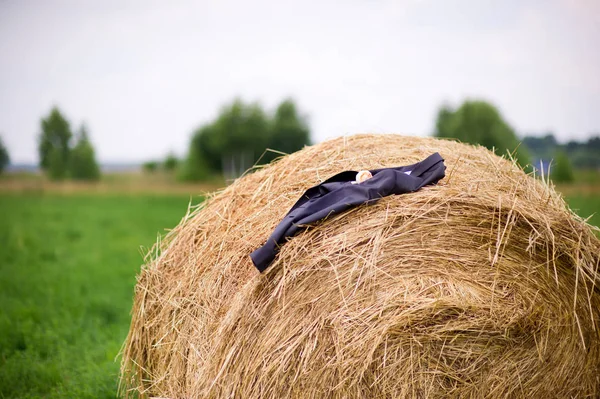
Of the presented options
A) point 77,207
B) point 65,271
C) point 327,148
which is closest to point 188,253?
point 327,148

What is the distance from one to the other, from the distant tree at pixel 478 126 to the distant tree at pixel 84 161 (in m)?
19.9

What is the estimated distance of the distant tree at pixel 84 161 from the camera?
101 ft

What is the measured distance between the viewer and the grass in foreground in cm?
598

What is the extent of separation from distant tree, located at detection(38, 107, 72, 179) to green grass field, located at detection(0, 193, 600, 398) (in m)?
6.98

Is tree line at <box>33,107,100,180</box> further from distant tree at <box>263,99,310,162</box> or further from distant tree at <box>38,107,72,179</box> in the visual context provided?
distant tree at <box>263,99,310,162</box>

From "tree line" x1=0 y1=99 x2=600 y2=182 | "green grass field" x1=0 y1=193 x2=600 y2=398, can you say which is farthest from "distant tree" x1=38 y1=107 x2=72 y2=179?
"green grass field" x1=0 y1=193 x2=600 y2=398

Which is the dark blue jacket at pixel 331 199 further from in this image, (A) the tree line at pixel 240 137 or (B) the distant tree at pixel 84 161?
(B) the distant tree at pixel 84 161

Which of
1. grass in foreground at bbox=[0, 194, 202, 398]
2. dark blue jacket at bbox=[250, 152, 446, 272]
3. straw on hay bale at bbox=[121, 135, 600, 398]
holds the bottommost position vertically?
grass in foreground at bbox=[0, 194, 202, 398]

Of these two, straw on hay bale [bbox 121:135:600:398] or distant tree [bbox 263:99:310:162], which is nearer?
straw on hay bale [bbox 121:135:600:398]

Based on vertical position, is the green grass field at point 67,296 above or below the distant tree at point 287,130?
below

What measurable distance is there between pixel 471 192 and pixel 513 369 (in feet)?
3.93

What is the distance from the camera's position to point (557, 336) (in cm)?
393

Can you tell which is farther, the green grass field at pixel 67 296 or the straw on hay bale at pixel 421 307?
the green grass field at pixel 67 296

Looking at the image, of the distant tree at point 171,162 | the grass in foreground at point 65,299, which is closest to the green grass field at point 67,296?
the grass in foreground at point 65,299
